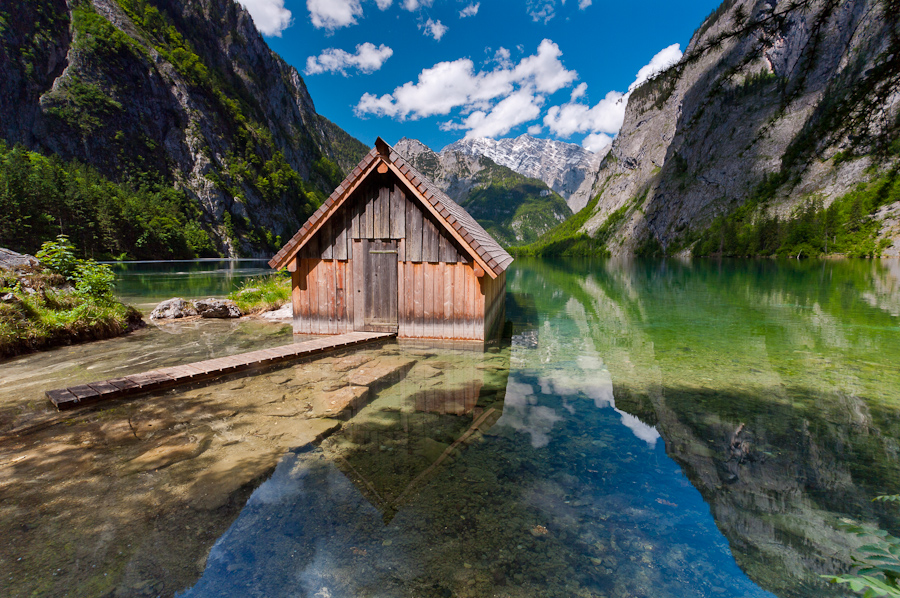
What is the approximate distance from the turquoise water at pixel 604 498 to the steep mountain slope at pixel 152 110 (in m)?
87.4

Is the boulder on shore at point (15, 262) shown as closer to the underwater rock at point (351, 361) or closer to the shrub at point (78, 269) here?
the shrub at point (78, 269)

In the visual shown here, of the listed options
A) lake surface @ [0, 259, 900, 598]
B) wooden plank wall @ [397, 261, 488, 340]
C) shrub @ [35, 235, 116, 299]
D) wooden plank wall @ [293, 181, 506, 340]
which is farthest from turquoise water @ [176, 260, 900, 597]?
shrub @ [35, 235, 116, 299]

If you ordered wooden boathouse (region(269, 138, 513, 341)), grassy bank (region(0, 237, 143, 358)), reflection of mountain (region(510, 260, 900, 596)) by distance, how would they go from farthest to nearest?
wooden boathouse (region(269, 138, 513, 341)), grassy bank (region(0, 237, 143, 358)), reflection of mountain (region(510, 260, 900, 596))

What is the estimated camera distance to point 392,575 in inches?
136

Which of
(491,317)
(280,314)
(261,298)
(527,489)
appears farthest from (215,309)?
(527,489)

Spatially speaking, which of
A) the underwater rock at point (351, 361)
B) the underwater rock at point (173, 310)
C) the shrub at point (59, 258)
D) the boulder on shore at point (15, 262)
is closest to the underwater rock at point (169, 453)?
the underwater rock at point (351, 361)

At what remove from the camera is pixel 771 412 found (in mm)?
7289

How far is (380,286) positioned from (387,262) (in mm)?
814

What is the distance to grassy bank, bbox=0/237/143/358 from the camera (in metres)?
10.4

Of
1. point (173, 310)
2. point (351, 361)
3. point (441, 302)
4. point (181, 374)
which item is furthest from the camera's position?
point (173, 310)

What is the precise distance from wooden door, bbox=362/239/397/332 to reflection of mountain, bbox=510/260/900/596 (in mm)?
5096

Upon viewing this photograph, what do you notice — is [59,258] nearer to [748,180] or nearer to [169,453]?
[169,453]

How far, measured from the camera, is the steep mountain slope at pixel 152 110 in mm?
92000

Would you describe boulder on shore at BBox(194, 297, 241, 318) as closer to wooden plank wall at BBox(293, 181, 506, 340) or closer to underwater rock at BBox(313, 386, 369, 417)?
wooden plank wall at BBox(293, 181, 506, 340)
